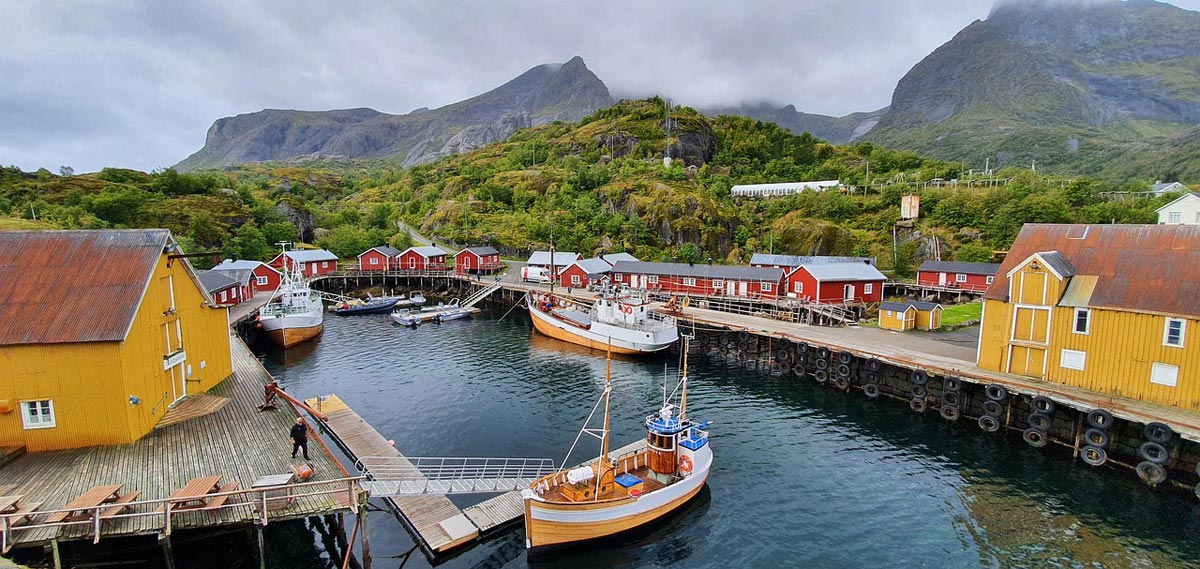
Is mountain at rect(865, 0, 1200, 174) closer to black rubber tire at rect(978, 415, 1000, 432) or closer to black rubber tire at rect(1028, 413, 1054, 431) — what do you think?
black rubber tire at rect(978, 415, 1000, 432)

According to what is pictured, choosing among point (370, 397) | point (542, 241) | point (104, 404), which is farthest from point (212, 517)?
point (542, 241)

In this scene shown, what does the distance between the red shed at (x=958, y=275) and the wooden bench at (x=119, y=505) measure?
61088 mm

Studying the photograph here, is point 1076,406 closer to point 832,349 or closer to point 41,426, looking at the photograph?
point 832,349

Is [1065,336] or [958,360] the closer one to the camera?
[1065,336]

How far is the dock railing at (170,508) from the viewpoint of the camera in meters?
12.4

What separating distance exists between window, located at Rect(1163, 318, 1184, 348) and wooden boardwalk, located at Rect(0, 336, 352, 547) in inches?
1246

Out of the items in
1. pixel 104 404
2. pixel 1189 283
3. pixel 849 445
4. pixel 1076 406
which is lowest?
pixel 849 445

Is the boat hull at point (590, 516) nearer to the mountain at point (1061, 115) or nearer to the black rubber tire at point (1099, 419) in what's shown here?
the black rubber tire at point (1099, 419)

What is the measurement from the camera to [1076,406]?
906 inches

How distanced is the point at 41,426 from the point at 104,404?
1.78 metres

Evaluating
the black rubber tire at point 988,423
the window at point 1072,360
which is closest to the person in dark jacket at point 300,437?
the black rubber tire at point 988,423

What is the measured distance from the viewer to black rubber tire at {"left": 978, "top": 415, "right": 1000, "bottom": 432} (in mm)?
25891

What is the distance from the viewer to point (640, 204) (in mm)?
88812

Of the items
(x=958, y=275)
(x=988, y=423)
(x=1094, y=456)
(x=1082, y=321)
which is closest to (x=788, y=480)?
(x=988, y=423)
